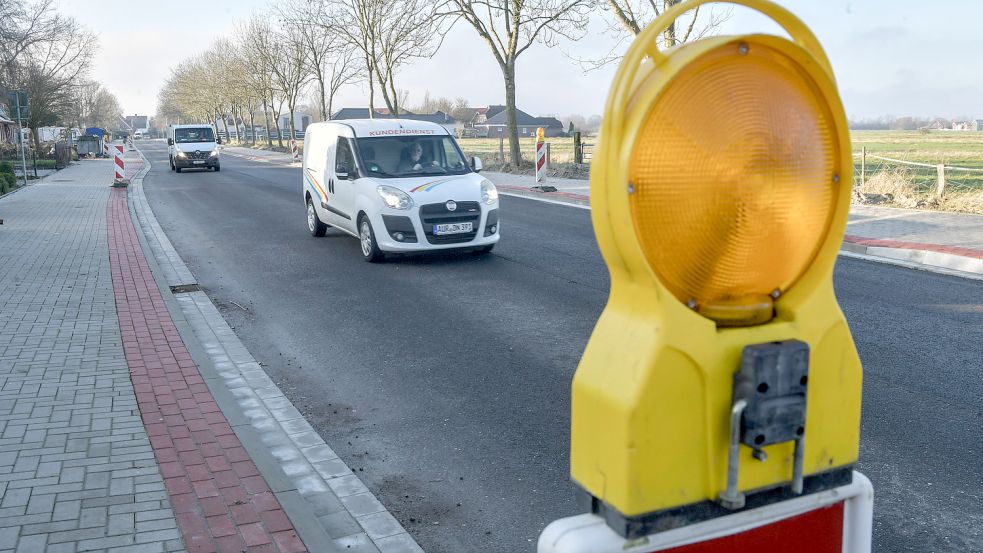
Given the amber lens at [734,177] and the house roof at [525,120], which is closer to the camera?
the amber lens at [734,177]

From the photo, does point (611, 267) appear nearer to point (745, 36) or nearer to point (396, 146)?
point (745, 36)

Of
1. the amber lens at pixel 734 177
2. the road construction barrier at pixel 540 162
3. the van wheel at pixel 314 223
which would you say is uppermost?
the amber lens at pixel 734 177

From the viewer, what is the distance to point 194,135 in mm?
38531

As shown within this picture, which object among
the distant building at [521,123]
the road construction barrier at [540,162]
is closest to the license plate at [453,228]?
the road construction barrier at [540,162]

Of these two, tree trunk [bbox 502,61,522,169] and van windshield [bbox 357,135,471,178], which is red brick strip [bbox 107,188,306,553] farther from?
tree trunk [bbox 502,61,522,169]

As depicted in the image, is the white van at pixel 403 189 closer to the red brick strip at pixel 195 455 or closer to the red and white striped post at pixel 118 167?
the red brick strip at pixel 195 455

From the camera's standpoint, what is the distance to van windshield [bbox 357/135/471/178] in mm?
12070

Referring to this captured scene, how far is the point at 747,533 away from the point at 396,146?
11.2 m

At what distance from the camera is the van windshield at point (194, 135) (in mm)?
38156

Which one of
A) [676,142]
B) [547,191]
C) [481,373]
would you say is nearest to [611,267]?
[676,142]

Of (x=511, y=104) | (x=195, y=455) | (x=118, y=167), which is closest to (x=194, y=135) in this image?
(x=118, y=167)

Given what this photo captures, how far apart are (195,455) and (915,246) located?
10.2 metres

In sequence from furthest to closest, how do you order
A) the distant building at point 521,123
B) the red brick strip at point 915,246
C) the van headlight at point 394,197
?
1. the distant building at point 521,123
2. the van headlight at point 394,197
3. the red brick strip at point 915,246

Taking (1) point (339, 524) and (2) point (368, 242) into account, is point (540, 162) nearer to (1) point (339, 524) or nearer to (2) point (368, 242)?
(2) point (368, 242)
